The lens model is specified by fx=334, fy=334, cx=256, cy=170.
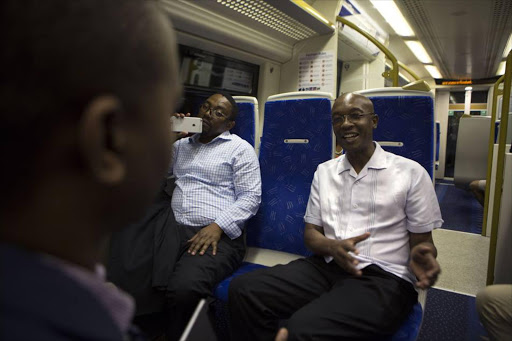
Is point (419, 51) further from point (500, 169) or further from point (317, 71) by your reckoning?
point (500, 169)

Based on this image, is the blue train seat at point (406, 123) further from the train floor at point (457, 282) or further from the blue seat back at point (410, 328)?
the train floor at point (457, 282)

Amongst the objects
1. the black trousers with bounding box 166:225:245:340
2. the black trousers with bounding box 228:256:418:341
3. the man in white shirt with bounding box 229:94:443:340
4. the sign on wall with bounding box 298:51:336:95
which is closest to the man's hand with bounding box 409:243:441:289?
the man in white shirt with bounding box 229:94:443:340

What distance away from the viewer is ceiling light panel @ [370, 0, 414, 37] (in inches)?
198

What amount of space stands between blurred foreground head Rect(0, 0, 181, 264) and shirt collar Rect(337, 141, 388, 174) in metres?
1.41

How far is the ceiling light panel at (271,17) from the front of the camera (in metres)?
2.51

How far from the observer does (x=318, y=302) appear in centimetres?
132

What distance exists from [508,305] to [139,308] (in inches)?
65.7

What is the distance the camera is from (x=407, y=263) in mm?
1489

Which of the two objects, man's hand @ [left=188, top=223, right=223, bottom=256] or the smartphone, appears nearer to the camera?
man's hand @ [left=188, top=223, right=223, bottom=256]

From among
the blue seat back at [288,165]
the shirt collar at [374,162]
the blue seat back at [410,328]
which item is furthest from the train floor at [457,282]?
the shirt collar at [374,162]

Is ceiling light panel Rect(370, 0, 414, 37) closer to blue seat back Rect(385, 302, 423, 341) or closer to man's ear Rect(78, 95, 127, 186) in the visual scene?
blue seat back Rect(385, 302, 423, 341)

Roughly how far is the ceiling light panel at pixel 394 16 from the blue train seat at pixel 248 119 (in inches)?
149

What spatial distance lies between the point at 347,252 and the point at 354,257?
0.09 m

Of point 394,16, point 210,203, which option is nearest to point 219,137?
point 210,203
